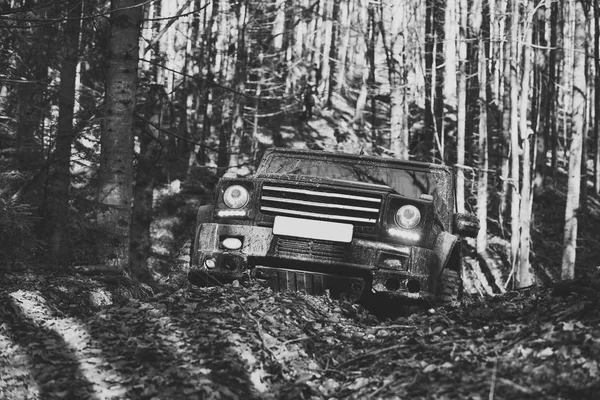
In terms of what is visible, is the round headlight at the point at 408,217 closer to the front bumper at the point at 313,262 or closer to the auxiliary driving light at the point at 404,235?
the auxiliary driving light at the point at 404,235

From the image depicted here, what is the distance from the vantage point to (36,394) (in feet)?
14.9

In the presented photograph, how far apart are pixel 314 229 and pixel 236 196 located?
817 millimetres

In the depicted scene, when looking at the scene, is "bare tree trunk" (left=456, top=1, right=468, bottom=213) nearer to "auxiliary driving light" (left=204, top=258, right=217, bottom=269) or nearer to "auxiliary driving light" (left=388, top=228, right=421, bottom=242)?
"auxiliary driving light" (left=388, top=228, right=421, bottom=242)

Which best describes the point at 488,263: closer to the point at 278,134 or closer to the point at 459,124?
the point at 459,124

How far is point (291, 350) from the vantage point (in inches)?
207

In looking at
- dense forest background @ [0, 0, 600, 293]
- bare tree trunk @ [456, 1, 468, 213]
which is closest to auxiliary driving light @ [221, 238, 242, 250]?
dense forest background @ [0, 0, 600, 293]

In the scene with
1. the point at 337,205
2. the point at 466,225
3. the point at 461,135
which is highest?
the point at 461,135

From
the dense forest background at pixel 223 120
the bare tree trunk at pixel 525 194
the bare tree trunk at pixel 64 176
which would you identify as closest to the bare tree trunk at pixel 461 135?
the dense forest background at pixel 223 120

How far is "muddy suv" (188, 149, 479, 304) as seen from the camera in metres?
6.97

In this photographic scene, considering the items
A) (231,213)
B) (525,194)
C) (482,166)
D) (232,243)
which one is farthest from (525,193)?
(232,243)

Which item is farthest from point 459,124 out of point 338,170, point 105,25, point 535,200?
point 338,170

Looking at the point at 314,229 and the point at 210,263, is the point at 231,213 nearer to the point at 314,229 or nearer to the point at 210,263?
the point at 210,263

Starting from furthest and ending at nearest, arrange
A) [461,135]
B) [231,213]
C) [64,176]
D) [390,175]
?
[461,135] → [64,176] → [390,175] → [231,213]

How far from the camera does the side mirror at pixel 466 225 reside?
7984mm
